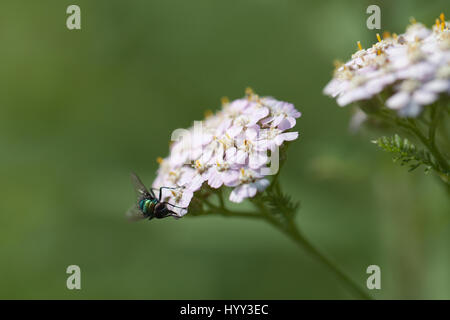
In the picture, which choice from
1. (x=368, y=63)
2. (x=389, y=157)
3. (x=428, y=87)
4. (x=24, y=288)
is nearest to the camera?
(x=428, y=87)

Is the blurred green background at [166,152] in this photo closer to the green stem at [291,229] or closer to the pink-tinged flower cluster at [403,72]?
the green stem at [291,229]

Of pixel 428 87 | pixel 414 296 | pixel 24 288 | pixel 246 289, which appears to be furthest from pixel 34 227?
pixel 428 87

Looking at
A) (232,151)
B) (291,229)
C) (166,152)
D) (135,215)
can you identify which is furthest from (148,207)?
(166,152)

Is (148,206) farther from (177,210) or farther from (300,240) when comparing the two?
(300,240)

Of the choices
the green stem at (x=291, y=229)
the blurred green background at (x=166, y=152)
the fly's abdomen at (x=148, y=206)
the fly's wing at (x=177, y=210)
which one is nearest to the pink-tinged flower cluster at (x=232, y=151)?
the fly's wing at (x=177, y=210)

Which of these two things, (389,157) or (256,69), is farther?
(256,69)

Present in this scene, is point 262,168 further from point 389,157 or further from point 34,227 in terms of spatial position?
point 34,227

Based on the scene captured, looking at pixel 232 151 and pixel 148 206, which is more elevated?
pixel 232 151
